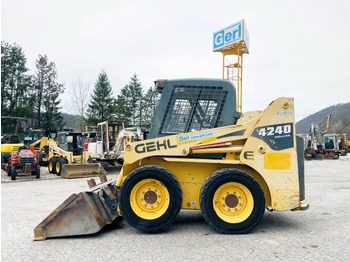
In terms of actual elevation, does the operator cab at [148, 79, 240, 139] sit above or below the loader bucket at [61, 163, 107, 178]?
above

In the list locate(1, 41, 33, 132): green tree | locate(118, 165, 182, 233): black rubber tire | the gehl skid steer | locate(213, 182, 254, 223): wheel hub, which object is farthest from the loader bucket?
locate(1, 41, 33, 132): green tree

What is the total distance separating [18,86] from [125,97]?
48.5 feet

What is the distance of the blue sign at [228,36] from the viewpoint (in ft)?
102

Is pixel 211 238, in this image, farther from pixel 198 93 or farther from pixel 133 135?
pixel 133 135

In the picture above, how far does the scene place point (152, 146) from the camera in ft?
19.2

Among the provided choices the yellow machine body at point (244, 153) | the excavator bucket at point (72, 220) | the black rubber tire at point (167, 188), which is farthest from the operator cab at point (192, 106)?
the excavator bucket at point (72, 220)

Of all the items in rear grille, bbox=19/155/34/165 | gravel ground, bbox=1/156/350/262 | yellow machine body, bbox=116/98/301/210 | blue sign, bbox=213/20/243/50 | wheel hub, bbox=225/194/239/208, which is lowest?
gravel ground, bbox=1/156/350/262

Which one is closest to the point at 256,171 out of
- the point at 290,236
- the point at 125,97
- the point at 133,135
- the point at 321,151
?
the point at 290,236

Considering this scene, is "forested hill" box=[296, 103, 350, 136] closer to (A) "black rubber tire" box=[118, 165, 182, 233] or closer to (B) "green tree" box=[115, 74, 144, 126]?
(B) "green tree" box=[115, 74, 144, 126]

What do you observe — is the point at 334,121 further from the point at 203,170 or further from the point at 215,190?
the point at 215,190

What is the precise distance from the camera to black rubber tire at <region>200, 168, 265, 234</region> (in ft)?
17.8

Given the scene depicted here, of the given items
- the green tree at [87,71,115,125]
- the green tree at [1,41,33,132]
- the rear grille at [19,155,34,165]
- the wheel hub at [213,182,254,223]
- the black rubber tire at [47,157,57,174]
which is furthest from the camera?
the green tree at [87,71,115,125]

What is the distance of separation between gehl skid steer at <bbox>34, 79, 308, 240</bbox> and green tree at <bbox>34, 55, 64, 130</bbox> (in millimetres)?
39832

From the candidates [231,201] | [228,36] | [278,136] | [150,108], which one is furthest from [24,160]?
[228,36]
